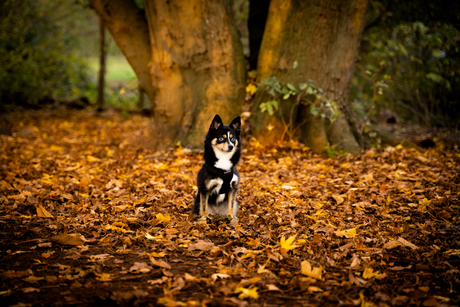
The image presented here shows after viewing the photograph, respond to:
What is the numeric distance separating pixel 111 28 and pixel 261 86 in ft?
11.4

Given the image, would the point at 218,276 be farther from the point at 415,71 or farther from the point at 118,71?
the point at 118,71

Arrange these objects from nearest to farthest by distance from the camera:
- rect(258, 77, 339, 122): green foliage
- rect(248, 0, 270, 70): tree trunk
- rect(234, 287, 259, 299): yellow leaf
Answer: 1. rect(234, 287, 259, 299): yellow leaf
2. rect(258, 77, 339, 122): green foliage
3. rect(248, 0, 270, 70): tree trunk

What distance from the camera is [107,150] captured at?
833 cm

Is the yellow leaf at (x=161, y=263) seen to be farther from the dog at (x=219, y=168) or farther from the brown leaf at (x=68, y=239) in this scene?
the dog at (x=219, y=168)

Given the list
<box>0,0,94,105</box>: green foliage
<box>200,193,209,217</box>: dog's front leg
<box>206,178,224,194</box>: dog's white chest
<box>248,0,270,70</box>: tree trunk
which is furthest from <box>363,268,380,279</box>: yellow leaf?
<box>0,0,94,105</box>: green foliage

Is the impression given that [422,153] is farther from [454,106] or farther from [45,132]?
[45,132]

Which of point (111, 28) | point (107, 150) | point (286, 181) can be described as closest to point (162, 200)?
point (286, 181)

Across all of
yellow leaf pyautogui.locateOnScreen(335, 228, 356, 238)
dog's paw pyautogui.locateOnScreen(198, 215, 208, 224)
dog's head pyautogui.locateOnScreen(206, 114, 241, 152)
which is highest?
dog's head pyautogui.locateOnScreen(206, 114, 241, 152)

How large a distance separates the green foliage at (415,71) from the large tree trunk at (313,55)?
1529 mm

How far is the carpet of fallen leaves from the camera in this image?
275 cm

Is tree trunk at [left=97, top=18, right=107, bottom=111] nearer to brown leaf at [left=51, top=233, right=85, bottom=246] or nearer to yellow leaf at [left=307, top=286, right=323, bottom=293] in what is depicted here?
brown leaf at [left=51, top=233, right=85, bottom=246]

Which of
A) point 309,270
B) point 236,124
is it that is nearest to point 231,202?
point 236,124

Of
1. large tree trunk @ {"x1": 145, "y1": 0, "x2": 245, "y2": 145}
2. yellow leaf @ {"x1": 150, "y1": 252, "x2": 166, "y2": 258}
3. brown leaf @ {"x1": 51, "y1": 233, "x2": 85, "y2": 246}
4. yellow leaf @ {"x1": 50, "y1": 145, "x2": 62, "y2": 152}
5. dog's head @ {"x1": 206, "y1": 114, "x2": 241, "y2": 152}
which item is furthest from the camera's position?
yellow leaf @ {"x1": 50, "y1": 145, "x2": 62, "y2": 152}

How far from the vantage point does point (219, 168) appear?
4082 millimetres
